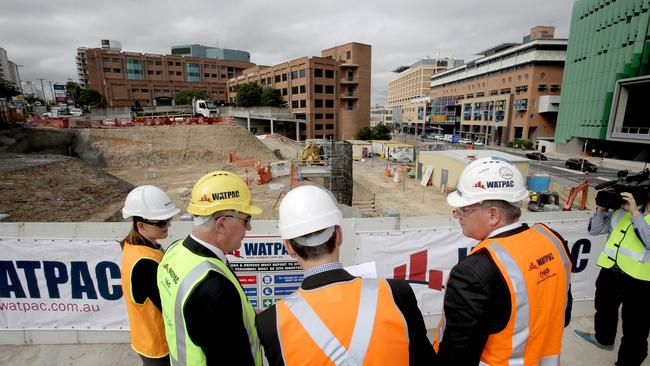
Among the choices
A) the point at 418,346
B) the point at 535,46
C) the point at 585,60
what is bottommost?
the point at 418,346

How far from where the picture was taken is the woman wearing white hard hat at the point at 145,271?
244 cm

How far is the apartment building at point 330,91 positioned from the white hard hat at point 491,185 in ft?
205

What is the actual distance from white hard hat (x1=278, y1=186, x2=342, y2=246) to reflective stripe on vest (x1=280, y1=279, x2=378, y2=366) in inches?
12.9

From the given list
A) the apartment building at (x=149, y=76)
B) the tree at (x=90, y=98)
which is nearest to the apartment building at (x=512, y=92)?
the apartment building at (x=149, y=76)

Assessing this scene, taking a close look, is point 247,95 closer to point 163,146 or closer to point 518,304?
point 163,146

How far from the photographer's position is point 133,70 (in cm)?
8194

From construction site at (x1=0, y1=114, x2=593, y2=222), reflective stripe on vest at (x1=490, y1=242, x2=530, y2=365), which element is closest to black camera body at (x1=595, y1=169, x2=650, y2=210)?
reflective stripe on vest at (x1=490, y1=242, x2=530, y2=365)

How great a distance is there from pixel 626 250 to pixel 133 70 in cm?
9923

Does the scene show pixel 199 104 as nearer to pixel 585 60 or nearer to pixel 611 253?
pixel 611 253

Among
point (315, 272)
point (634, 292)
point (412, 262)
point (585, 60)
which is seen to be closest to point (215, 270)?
point (315, 272)

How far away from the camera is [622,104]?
4228 cm

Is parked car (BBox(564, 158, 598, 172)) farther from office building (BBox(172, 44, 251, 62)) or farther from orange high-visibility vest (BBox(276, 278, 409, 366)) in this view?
office building (BBox(172, 44, 251, 62))

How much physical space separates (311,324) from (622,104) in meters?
58.2

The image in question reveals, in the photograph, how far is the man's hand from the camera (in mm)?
3326
